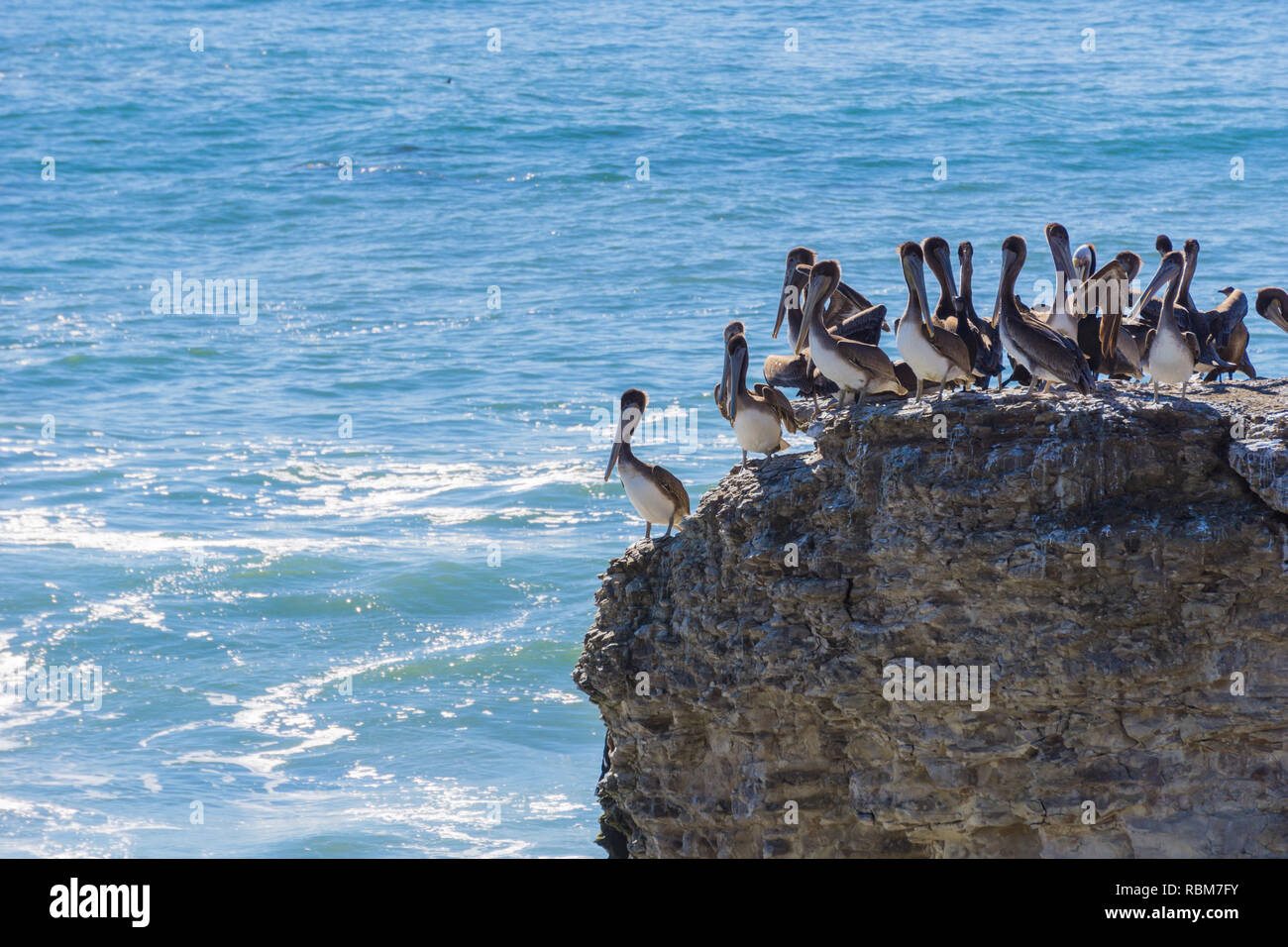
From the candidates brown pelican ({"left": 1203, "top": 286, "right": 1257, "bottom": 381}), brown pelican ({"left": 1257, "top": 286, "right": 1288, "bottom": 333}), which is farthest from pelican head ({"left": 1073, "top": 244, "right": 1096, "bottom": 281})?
brown pelican ({"left": 1257, "top": 286, "right": 1288, "bottom": 333})

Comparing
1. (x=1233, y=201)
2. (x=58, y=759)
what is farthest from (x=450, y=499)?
(x=1233, y=201)

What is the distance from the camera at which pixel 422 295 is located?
36344mm

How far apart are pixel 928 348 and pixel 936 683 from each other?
2.03m

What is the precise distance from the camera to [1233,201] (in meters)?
36.4

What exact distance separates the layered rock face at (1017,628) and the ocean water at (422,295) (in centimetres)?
583

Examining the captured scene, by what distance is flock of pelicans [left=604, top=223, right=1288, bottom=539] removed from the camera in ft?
30.7

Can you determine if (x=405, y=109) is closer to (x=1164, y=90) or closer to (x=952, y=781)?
(x=1164, y=90)

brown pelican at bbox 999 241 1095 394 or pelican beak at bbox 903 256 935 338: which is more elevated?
pelican beak at bbox 903 256 935 338

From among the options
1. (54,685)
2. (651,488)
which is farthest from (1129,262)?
(54,685)

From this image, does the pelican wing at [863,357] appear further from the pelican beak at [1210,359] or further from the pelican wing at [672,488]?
the pelican beak at [1210,359]

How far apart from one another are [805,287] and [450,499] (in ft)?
51.9

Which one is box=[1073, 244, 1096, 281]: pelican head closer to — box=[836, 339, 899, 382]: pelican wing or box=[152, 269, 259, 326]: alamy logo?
box=[836, 339, 899, 382]: pelican wing

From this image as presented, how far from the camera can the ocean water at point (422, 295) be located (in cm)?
1839

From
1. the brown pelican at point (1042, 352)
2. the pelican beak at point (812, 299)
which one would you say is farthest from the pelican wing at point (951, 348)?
the pelican beak at point (812, 299)
